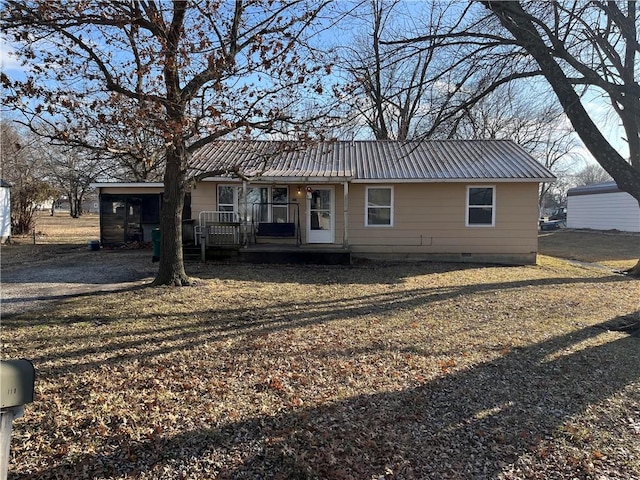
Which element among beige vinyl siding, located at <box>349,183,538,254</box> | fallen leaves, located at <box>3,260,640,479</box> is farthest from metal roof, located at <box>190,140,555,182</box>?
fallen leaves, located at <box>3,260,640,479</box>

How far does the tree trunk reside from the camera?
843 cm

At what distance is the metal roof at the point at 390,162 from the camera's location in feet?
43.3

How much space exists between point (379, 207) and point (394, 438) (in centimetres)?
1133

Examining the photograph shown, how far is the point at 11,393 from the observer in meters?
1.47

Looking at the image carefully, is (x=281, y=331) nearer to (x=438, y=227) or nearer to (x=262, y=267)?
(x=262, y=267)

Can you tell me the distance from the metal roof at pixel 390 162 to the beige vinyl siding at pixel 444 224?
0.51 metres

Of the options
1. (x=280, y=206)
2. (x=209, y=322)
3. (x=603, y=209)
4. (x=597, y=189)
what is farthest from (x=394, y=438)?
(x=597, y=189)

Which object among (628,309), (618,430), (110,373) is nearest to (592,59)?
(628,309)

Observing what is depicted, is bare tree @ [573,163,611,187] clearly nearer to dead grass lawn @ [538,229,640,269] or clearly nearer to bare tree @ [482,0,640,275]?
dead grass lawn @ [538,229,640,269]

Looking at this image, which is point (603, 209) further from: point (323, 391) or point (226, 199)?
point (323, 391)

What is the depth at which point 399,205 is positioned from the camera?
13984mm

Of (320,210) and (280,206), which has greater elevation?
(280,206)

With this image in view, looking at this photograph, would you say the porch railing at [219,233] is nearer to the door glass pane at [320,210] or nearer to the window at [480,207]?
the door glass pane at [320,210]

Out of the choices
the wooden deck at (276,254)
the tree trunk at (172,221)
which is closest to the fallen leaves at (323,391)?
the tree trunk at (172,221)
